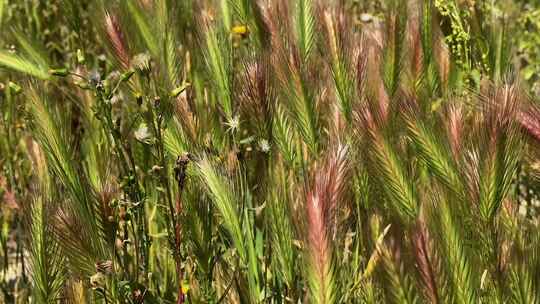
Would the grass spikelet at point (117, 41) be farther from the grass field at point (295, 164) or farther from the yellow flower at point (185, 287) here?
the yellow flower at point (185, 287)

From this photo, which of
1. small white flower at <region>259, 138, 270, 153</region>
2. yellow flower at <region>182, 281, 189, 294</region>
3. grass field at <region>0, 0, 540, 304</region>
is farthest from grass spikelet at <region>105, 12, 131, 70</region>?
yellow flower at <region>182, 281, 189, 294</region>

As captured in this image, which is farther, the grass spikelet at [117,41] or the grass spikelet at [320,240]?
the grass spikelet at [117,41]

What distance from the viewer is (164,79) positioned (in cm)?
164

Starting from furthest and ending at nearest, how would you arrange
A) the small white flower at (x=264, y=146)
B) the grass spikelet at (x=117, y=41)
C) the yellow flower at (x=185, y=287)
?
1. the grass spikelet at (x=117, y=41)
2. the small white flower at (x=264, y=146)
3. the yellow flower at (x=185, y=287)

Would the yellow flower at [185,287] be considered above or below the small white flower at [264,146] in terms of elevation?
below

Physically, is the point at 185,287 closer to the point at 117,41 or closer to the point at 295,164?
the point at 295,164

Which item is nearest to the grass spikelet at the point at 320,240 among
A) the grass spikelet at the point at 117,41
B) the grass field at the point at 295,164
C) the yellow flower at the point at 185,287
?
the grass field at the point at 295,164

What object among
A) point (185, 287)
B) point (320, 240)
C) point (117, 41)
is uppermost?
point (117, 41)

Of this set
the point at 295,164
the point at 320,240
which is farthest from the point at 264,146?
the point at 320,240

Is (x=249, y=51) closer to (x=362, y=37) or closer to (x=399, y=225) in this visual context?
(x=362, y=37)

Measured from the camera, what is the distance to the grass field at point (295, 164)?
111 centimetres

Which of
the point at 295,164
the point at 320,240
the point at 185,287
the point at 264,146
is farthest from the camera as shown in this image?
the point at 295,164

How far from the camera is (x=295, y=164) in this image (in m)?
1.60

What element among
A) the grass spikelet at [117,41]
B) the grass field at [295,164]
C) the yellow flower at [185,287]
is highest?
the grass spikelet at [117,41]
